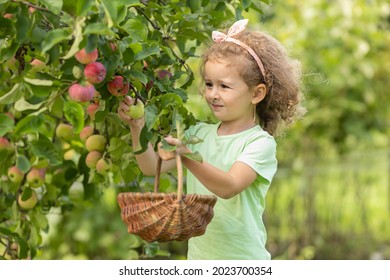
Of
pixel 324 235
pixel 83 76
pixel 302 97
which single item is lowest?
pixel 324 235

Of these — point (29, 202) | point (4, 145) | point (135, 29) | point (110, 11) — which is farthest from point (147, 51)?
point (29, 202)

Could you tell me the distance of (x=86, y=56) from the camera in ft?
4.90

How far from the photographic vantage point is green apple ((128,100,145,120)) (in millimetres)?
1756

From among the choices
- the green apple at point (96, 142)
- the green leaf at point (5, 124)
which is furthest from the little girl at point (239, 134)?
the green leaf at point (5, 124)

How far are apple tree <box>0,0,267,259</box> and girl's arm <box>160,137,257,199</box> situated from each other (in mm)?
90

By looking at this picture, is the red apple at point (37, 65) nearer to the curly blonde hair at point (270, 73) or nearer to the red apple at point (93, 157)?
the red apple at point (93, 157)

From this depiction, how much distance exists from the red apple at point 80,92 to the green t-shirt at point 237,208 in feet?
1.80

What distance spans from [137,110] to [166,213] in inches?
10.2

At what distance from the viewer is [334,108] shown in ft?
16.6

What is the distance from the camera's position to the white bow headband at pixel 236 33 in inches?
80.6

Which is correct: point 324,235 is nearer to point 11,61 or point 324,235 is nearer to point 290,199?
point 290,199

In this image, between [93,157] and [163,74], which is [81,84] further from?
[93,157]
